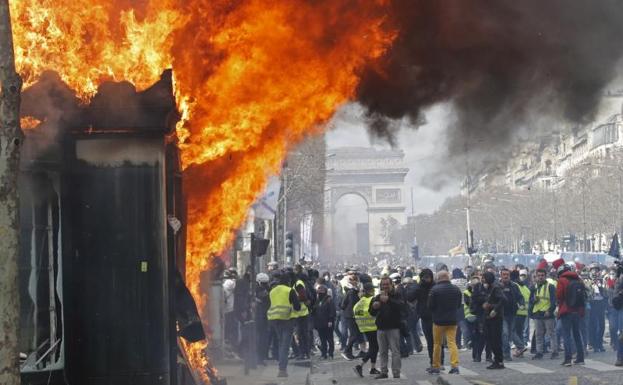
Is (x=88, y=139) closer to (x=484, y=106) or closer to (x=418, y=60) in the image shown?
(x=418, y=60)

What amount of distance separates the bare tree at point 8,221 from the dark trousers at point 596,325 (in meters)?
16.8

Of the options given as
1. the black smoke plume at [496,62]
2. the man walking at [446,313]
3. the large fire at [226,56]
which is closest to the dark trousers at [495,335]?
the man walking at [446,313]

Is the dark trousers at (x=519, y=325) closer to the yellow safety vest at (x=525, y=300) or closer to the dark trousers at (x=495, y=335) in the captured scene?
the yellow safety vest at (x=525, y=300)

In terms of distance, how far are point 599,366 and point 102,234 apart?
403 inches

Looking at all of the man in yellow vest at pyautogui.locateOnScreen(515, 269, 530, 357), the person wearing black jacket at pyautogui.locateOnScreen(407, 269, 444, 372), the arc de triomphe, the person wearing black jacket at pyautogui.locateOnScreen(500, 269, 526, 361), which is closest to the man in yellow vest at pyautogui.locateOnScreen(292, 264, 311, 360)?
the person wearing black jacket at pyautogui.locateOnScreen(407, 269, 444, 372)

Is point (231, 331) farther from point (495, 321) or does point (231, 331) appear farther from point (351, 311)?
point (495, 321)

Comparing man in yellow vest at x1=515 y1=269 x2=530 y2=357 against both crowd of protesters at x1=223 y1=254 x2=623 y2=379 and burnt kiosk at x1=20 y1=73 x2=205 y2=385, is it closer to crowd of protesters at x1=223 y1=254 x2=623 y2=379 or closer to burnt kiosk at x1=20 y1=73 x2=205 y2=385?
crowd of protesters at x1=223 y1=254 x2=623 y2=379

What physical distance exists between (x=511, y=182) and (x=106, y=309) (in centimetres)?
9025

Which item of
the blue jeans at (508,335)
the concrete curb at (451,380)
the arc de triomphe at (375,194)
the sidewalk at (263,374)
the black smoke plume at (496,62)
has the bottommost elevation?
the sidewalk at (263,374)

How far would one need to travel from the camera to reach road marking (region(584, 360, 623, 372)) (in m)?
18.3

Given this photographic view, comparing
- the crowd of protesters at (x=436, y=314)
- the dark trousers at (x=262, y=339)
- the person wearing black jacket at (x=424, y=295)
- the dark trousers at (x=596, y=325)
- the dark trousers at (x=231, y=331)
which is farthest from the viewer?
the dark trousers at (x=231, y=331)

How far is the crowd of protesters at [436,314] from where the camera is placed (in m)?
17.9

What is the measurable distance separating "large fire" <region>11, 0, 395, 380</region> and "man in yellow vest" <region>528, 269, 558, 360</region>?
867 centimetres

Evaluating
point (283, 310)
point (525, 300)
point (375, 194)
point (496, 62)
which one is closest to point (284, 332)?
point (283, 310)
